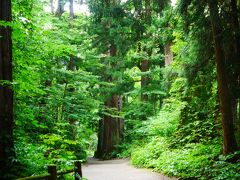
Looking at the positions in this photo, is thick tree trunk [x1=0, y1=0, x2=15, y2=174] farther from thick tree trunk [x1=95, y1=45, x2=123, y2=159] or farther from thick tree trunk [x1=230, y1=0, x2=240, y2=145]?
thick tree trunk [x1=95, y1=45, x2=123, y2=159]

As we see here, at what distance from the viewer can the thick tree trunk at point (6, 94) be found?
24.5ft

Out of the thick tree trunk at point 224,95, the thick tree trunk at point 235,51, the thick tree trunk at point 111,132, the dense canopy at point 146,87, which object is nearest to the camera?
the dense canopy at point 146,87

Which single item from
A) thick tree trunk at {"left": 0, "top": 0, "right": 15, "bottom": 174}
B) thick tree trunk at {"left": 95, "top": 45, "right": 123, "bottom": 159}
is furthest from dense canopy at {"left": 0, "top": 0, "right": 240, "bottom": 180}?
thick tree trunk at {"left": 95, "top": 45, "right": 123, "bottom": 159}

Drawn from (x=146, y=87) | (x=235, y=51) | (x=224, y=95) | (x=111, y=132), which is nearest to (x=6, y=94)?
(x=224, y=95)

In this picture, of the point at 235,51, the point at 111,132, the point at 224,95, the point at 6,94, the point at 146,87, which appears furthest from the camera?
the point at 111,132

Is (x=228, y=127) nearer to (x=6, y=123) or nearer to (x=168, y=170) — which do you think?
(x=168, y=170)

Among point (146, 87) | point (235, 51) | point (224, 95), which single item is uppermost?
point (235, 51)

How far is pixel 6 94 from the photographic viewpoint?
771 centimetres

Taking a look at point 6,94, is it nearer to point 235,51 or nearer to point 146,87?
point 235,51

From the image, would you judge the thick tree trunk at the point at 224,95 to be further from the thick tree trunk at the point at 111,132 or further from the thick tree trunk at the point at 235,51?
the thick tree trunk at the point at 111,132

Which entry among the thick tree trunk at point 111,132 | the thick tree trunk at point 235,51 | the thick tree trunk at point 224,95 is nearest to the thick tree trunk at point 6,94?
the thick tree trunk at point 224,95

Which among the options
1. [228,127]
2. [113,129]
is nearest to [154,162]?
[228,127]

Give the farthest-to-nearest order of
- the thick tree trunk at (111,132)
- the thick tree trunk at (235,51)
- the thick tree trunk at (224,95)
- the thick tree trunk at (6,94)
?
the thick tree trunk at (111,132), the thick tree trunk at (235,51), the thick tree trunk at (224,95), the thick tree trunk at (6,94)

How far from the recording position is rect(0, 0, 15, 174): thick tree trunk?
7.47m
